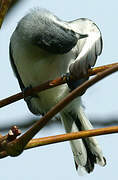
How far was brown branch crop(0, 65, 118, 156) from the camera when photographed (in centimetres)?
129

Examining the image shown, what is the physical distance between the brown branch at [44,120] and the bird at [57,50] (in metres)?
1.71

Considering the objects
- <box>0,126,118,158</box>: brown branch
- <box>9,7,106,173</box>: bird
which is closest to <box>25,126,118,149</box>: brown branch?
<box>0,126,118,158</box>: brown branch

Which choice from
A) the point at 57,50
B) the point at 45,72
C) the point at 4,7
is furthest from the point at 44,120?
the point at 45,72

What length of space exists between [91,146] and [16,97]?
148cm

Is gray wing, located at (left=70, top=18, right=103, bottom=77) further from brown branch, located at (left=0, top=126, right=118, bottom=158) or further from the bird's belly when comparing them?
brown branch, located at (left=0, top=126, right=118, bottom=158)

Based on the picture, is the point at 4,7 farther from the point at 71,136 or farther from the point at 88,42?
the point at 88,42

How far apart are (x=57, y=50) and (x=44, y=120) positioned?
194cm

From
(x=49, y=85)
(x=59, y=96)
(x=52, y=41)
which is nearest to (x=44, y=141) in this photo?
(x=49, y=85)

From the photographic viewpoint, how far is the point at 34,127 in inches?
55.0

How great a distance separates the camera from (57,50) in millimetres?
3260

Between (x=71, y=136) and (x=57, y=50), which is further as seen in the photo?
(x=57, y=50)

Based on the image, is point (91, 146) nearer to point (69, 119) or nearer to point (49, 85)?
point (69, 119)

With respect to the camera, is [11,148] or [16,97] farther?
[16,97]

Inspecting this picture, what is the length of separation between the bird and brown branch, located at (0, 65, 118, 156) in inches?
67.3
